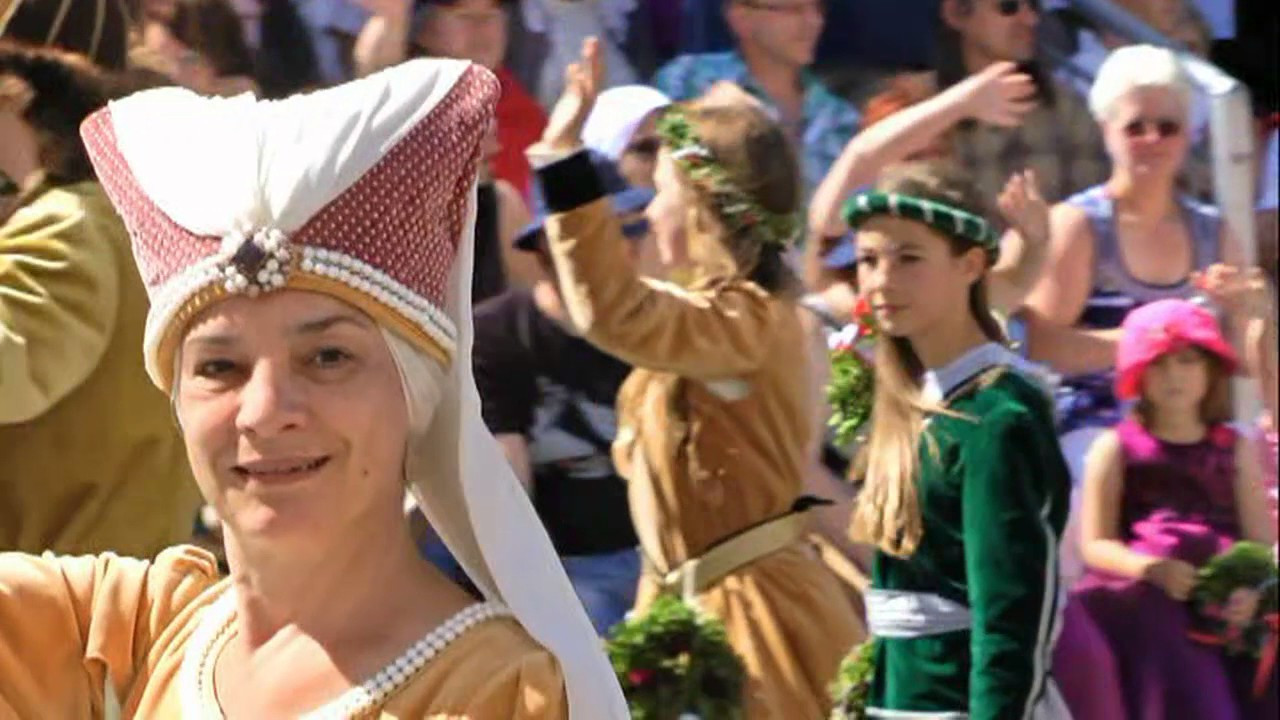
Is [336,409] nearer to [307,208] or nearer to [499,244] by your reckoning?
[307,208]

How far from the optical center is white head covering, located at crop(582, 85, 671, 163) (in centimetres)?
692

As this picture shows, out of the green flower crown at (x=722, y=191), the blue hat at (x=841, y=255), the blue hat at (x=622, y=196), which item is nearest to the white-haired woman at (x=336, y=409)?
the green flower crown at (x=722, y=191)

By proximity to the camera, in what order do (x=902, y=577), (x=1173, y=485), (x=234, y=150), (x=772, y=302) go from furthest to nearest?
(x=1173, y=485), (x=772, y=302), (x=902, y=577), (x=234, y=150)

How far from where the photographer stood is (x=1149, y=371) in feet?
23.8

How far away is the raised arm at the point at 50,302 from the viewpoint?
5660 mm

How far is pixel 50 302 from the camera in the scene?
5668 millimetres

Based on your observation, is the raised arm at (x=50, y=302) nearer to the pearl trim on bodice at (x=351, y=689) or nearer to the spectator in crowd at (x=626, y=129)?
the spectator in crowd at (x=626, y=129)

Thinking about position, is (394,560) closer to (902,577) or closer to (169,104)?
(169,104)

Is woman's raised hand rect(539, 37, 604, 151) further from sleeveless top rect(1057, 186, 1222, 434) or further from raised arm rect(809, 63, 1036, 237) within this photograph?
sleeveless top rect(1057, 186, 1222, 434)

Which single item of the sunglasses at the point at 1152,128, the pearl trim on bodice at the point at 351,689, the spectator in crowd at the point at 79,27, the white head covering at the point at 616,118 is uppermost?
the spectator in crowd at the point at 79,27

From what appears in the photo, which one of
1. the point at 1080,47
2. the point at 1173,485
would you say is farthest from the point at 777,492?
the point at 1080,47

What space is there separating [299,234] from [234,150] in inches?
3.7

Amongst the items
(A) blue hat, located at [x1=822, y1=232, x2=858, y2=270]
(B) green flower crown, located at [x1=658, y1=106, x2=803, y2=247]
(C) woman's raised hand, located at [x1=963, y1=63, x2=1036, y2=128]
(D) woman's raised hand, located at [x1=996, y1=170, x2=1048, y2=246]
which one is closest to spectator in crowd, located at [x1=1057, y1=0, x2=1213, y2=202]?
(C) woman's raised hand, located at [x1=963, y1=63, x2=1036, y2=128]

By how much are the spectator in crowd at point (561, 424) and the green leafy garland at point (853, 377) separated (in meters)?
0.47
